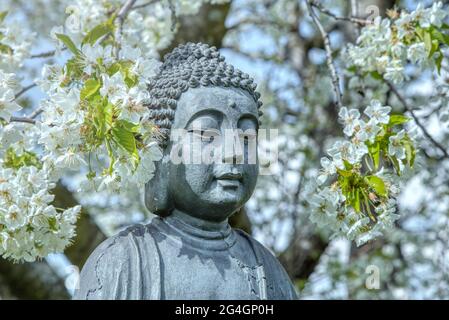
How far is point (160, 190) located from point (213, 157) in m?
0.27

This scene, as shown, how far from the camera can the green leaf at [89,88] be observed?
4102 millimetres

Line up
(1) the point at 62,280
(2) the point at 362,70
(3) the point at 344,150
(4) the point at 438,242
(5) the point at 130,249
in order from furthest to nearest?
(4) the point at 438,242, (1) the point at 62,280, (2) the point at 362,70, (3) the point at 344,150, (5) the point at 130,249

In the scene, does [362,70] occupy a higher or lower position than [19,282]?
higher

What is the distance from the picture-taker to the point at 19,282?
7199 millimetres

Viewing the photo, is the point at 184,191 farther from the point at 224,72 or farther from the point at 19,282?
the point at 19,282

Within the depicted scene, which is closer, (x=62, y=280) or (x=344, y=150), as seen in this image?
(x=344, y=150)

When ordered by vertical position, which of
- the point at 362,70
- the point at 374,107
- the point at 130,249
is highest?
the point at 362,70

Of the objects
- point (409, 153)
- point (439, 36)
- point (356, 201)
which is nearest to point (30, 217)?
point (356, 201)

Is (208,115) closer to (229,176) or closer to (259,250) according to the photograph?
(229,176)

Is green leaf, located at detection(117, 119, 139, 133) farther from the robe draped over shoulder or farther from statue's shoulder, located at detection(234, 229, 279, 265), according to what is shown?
statue's shoulder, located at detection(234, 229, 279, 265)

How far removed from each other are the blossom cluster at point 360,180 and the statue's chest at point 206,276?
587mm

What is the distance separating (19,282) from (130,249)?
347 cm

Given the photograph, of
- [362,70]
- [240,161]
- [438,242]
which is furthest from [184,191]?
[438,242]

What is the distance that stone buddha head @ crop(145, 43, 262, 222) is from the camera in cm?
401
